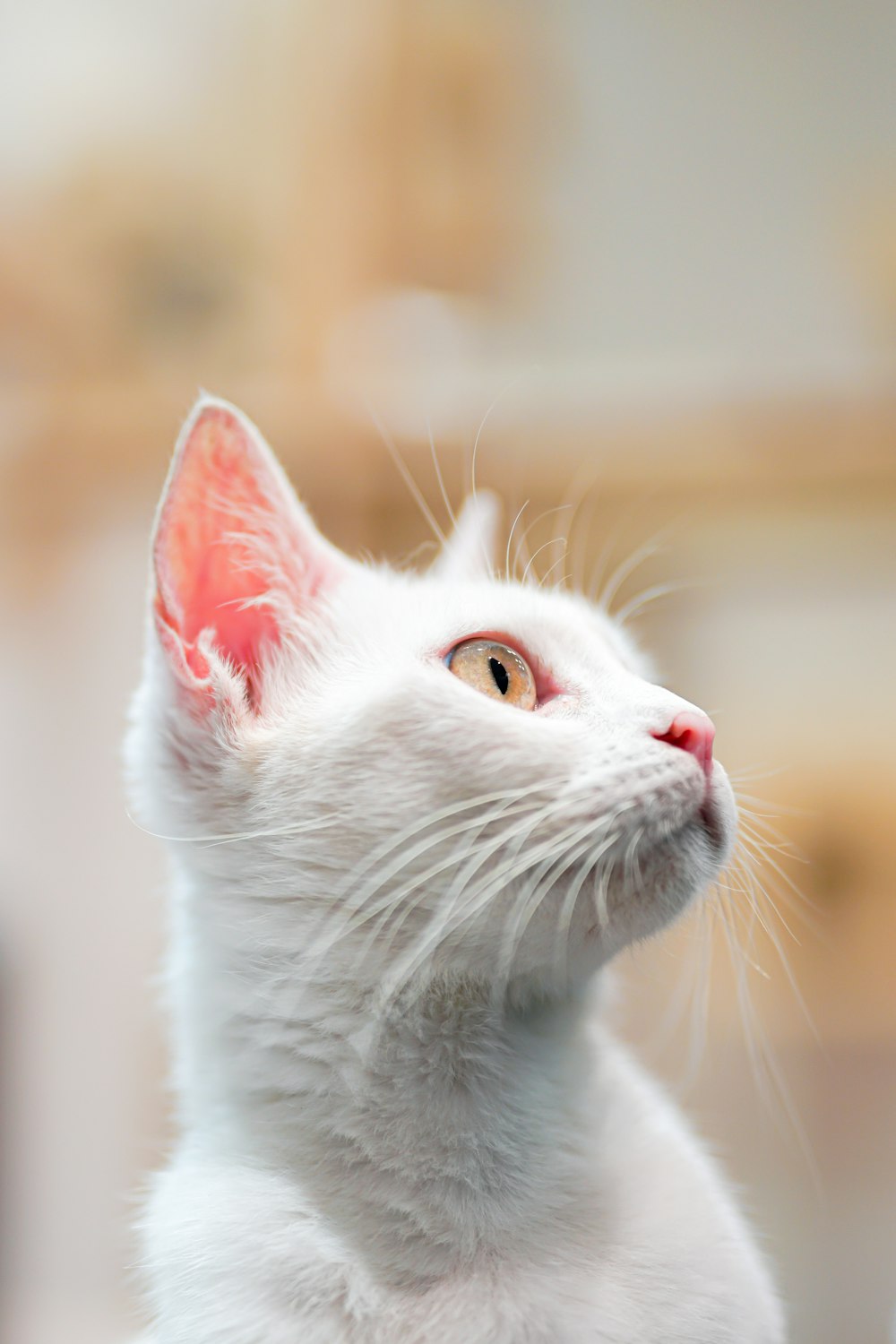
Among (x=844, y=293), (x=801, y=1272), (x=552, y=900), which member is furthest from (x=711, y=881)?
(x=844, y=293)

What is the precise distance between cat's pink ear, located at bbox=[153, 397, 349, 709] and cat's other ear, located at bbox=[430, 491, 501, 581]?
11cm

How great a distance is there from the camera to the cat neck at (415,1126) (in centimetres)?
42

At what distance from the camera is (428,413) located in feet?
3.06

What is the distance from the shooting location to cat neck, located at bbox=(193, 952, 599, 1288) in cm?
42

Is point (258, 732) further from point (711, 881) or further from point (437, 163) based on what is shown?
point (437, 163)

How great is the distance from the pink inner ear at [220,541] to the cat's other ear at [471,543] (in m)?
0.13

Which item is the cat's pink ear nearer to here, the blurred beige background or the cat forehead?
the cat forehead

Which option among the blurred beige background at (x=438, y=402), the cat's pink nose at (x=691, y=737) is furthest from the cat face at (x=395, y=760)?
the blurred beige background at (x=438, y=402)

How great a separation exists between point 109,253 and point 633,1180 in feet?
2.99

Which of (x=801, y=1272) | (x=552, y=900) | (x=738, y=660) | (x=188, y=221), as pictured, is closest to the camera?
(x=552, y=900)

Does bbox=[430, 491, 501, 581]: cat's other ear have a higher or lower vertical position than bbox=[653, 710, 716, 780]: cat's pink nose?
higher

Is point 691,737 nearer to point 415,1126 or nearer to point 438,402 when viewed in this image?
point 415,1126

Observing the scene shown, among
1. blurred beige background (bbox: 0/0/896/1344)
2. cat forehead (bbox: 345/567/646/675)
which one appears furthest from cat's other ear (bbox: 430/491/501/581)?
blurred beige background (bbox: 0/0/896/1344)

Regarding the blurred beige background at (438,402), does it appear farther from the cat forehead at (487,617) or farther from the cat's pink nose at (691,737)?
the cat's pink nose at (691,737)
